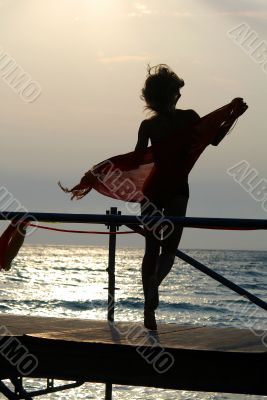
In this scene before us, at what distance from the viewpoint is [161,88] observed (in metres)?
6.85

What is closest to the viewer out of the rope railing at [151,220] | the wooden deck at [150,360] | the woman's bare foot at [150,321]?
the wooden deck at [150,360]

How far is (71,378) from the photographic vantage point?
5.86m

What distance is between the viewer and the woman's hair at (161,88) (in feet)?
22.4

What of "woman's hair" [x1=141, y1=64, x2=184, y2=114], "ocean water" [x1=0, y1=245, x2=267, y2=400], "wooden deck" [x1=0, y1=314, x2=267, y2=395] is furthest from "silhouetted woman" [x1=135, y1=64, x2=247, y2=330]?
"ocean water" [x1=0, y1=245, x2=267, y2=400]

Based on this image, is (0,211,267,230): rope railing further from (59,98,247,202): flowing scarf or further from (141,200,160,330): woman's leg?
(59,98,247,202): flowing scarf

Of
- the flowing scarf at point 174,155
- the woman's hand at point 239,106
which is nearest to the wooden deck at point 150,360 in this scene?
the flowing scarf at point 174,155

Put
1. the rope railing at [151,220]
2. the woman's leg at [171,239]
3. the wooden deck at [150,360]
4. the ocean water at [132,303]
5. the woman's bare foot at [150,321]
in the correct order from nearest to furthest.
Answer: the wooden deck at [150,360]
the rope railing at [151,220]
the woman's leg at [171,239]
the woman's bare foot at [150,321]
the ocean water at [132,303]

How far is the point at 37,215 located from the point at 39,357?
994 mm

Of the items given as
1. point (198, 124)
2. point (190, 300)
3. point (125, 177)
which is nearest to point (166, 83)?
point (198, 124)

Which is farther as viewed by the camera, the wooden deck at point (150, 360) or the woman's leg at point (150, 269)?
the woman's leg at point (150, 269)

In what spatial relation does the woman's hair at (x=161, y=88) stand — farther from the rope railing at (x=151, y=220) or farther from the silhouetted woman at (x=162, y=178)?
the rope railing at (x=151, y=220)

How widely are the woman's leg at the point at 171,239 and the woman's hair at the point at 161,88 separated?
2.18ft

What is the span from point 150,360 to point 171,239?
1.28 meters

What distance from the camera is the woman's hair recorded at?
22.4 ft
